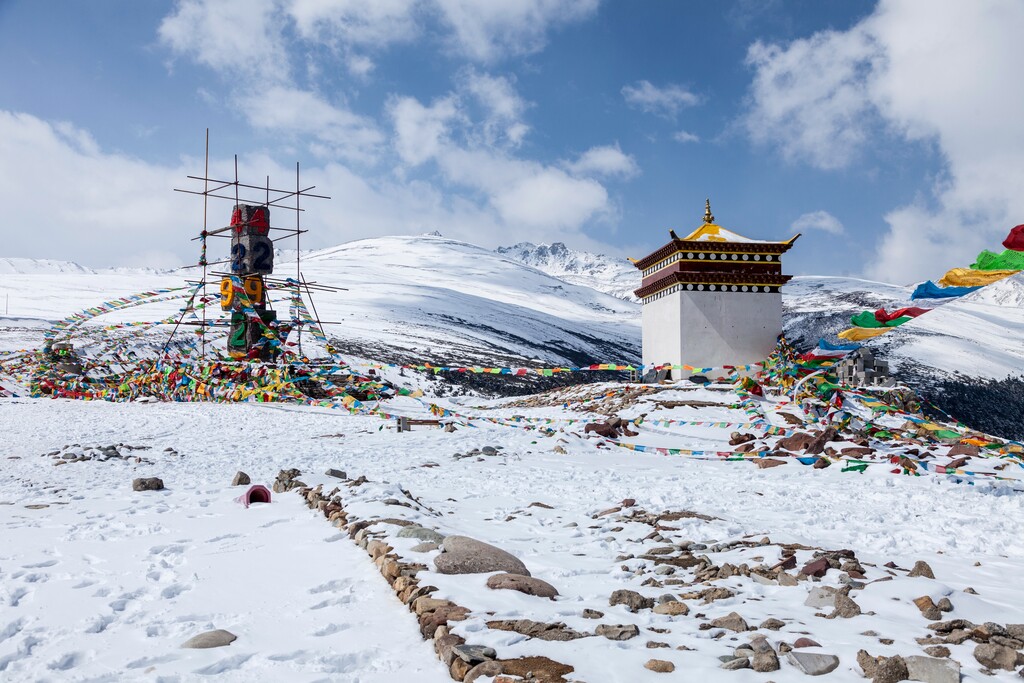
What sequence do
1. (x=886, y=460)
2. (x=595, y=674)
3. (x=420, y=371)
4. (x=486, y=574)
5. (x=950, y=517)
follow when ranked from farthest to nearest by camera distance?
(x=420, y=371) < (x=886, y=460) < (x=950, y=517) < (x=486, y=574) < (x=595, y=674)

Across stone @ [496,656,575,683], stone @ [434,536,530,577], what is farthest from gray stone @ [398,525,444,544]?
stone @ [496,656,575,683]

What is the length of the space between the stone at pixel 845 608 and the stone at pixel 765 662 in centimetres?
102

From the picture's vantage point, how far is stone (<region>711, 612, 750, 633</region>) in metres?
4.44

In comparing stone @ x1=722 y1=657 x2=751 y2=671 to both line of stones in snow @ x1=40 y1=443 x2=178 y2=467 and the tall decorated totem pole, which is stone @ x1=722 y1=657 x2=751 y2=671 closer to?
line of stones in snow @ x1=40 y1=443 x2=178 y2=467

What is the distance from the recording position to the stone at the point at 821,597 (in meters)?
4.82

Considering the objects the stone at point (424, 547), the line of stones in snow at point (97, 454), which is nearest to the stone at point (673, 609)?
the stone at point (424, 547)

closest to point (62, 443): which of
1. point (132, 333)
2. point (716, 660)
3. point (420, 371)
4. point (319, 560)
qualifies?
point (319, 560)

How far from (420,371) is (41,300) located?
4214 cm

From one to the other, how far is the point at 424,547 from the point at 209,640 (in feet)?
6.49

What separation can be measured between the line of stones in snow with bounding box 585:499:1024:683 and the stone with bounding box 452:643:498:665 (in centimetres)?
128

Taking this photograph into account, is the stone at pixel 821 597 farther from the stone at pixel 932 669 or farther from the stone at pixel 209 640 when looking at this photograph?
the stone at pixel 209 640

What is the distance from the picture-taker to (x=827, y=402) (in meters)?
16.8

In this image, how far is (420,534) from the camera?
6324mm

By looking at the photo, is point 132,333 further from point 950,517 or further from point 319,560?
point 950,517
